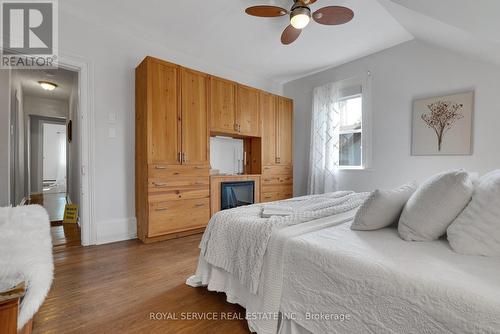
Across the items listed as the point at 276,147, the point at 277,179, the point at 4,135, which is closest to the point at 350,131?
the point at 276,147

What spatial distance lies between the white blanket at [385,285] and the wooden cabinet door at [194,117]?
7.68 feet

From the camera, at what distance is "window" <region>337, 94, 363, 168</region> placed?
153 inches

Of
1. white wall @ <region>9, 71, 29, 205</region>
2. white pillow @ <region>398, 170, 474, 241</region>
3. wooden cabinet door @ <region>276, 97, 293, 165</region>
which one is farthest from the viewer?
wooden cabinet door @ <region>276, 97, 293, 165</region>

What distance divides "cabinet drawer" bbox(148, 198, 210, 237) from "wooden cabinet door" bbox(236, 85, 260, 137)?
1332mm

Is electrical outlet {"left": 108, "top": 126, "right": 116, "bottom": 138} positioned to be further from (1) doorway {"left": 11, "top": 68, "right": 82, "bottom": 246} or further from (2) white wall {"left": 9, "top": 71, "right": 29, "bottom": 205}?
(2) white wall {"left": 9, "top": 71, "right": 29, "bottom": 205}

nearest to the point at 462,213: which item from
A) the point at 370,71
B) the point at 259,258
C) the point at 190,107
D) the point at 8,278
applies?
the point at 259,258

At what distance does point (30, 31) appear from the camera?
2.65 m

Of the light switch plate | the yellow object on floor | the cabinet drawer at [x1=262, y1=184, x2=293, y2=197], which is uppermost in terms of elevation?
the light switch plate

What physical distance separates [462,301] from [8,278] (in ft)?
4.76

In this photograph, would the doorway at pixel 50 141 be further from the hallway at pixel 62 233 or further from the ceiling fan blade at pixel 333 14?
the ceiling fan blade at pixel 333 14

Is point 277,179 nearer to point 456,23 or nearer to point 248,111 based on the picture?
point 248,111

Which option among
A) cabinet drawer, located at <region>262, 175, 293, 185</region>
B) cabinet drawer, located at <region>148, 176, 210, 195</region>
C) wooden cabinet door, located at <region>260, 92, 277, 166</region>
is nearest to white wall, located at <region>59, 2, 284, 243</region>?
cabinet drawer, located at <region>148, 176, 210, 195</region>

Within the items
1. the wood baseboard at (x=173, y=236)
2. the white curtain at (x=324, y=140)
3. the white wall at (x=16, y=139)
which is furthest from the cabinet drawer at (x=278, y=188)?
the white wall at (x=16, y=139)

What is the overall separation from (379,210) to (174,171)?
2.45 m
